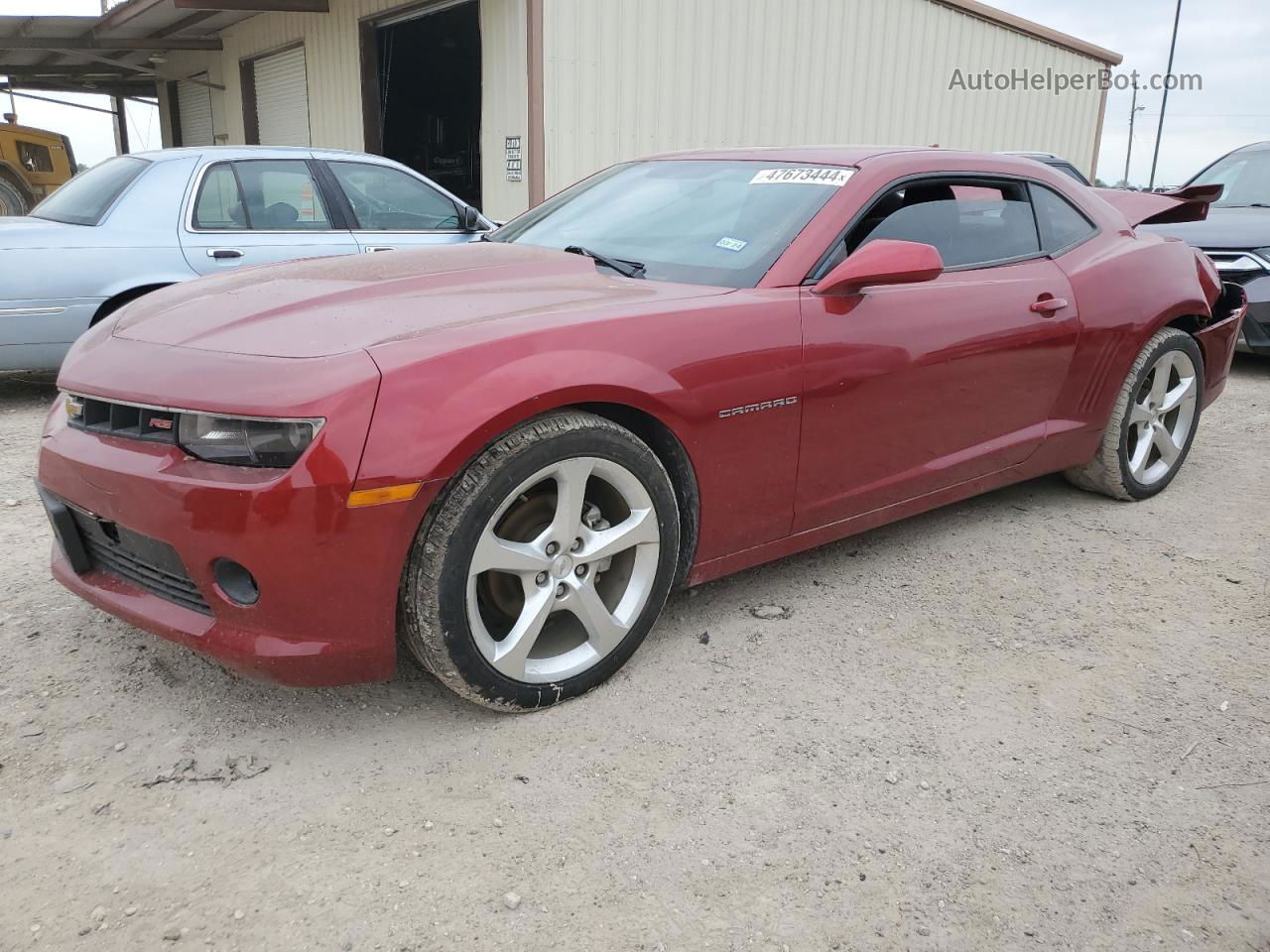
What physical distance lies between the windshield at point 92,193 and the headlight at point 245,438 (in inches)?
159

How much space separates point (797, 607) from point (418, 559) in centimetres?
142

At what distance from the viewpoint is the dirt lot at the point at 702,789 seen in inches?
73.3

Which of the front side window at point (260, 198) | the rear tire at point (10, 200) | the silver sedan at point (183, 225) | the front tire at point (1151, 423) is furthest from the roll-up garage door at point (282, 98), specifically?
the front tire at point (1151, 423)

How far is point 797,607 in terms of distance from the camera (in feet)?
10.5

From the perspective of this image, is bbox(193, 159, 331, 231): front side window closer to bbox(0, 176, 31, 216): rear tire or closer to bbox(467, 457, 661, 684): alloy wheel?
bbox(467, 457, 661, 684): alloy wheel

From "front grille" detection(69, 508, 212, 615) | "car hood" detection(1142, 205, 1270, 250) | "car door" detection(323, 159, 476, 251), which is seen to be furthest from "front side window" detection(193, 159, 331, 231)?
"car hood" detection(1142, 205, 1270, 250)

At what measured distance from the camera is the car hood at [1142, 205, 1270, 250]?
729 cm

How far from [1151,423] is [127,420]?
3.93 metres

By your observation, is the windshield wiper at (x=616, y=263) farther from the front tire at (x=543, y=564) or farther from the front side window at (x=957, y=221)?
the front tire at (x=543, y=564)

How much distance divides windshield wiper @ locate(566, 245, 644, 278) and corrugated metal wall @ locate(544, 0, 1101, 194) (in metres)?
6.29

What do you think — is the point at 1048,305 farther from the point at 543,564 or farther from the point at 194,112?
the point at 194,112

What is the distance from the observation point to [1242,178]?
8.53 meters

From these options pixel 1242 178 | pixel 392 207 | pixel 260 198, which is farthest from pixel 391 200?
pixel 1242 178

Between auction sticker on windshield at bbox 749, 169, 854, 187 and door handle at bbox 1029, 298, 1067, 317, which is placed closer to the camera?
auction sticker on windshield at bbox 749, 169, 854, 187
